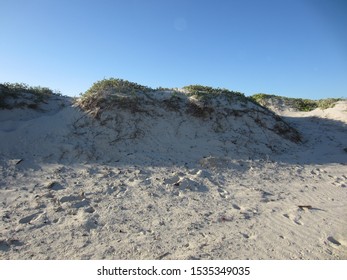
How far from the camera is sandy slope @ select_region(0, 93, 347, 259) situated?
495 centimetres

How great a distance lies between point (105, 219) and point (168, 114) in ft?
21.4

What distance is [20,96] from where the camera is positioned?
40.2 ft

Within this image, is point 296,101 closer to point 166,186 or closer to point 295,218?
point 166,186

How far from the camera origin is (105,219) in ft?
19.0

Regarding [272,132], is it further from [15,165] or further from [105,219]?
[15,165]

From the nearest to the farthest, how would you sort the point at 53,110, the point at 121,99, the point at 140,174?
the point at 140,174, the point at 121,99, the point at 53,110

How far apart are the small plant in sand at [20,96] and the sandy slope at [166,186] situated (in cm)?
37

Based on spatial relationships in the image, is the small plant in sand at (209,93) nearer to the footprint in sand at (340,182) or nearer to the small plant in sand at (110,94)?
the small plant in sand at (110,94)

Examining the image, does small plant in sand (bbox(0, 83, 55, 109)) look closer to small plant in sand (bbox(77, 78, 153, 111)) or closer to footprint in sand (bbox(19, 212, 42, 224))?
small plant in sand (bbox(77, 78, 153, 111))

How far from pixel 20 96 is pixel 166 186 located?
8154 millimetres

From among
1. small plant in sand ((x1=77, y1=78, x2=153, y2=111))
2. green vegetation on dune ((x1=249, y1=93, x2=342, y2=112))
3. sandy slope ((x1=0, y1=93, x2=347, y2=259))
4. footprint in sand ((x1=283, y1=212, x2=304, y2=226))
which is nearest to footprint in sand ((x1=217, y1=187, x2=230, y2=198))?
sandy slope ((x1=0, y1=93, x2=347, y2=259))

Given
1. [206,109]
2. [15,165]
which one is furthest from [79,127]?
[206,109]

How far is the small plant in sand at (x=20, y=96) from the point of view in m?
11.8

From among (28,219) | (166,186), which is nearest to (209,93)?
(166,186)
